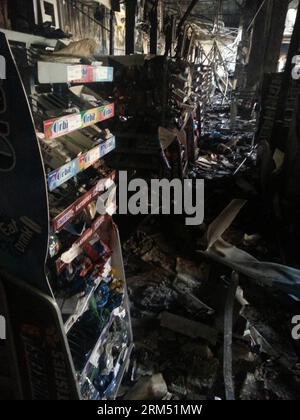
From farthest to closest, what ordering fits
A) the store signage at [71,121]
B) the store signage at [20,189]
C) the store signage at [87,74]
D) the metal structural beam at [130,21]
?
the metal structural beam at [130,21]
the store signage at [87,74]
the store signage at [71,121]
the store signage at [20,189]

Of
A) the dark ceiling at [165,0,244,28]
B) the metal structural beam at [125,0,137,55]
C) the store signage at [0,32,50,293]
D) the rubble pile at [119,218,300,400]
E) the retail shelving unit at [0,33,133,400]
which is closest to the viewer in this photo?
the store signage at [0,32,50,293]

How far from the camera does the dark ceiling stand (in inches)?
477

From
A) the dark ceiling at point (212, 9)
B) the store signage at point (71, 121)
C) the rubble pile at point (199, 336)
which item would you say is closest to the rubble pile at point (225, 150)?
the rubble pile at point (199, 336)

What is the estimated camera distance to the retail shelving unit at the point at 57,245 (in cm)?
144

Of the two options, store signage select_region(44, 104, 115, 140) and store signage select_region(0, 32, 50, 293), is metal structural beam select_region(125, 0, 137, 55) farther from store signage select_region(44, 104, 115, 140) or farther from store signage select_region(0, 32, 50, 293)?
store signage select_region(0, 32, 50, 293)

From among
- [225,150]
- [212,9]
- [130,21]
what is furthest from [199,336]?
[212,9]

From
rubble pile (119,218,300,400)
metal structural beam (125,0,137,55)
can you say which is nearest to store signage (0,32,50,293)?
rubble pile (119,218,300,400)

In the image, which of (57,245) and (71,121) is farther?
(57,245)

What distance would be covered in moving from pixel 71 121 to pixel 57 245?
80 cm

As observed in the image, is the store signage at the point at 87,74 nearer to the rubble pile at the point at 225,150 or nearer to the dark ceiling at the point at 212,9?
the rubble pile at the point at 225,150

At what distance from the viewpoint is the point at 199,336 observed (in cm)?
340

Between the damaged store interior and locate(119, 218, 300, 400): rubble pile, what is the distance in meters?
0.02

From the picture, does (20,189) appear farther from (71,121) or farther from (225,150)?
(225,150)
